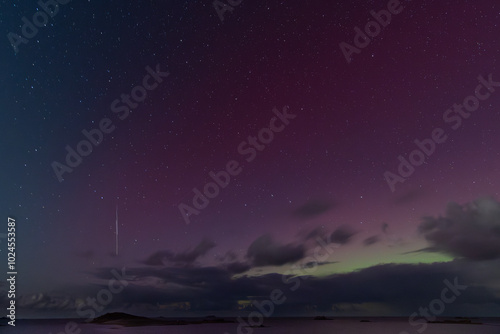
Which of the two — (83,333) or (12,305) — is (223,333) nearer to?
(83,333)

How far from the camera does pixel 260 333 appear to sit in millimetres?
118625

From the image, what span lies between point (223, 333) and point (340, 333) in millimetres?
37607

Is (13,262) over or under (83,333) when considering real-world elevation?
under

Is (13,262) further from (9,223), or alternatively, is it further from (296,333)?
(296,333)

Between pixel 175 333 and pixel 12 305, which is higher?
pixel 175 333

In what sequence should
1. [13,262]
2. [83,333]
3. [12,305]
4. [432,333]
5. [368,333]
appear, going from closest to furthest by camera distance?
[13,262] < [12,305] < [432,333] < [368,333] < [83,333]

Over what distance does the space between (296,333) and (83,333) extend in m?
75.4

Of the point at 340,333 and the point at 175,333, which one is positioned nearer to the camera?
the point at 340,333

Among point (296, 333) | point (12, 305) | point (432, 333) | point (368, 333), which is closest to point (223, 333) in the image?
point (296, 333)

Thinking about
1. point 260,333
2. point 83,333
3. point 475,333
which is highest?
point 83,333

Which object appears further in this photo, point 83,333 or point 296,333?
point 83,333

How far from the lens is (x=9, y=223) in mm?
16906

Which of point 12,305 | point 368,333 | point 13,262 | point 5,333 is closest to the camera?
point 13,262

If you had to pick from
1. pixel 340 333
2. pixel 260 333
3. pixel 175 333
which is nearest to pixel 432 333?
pixel 340 333
